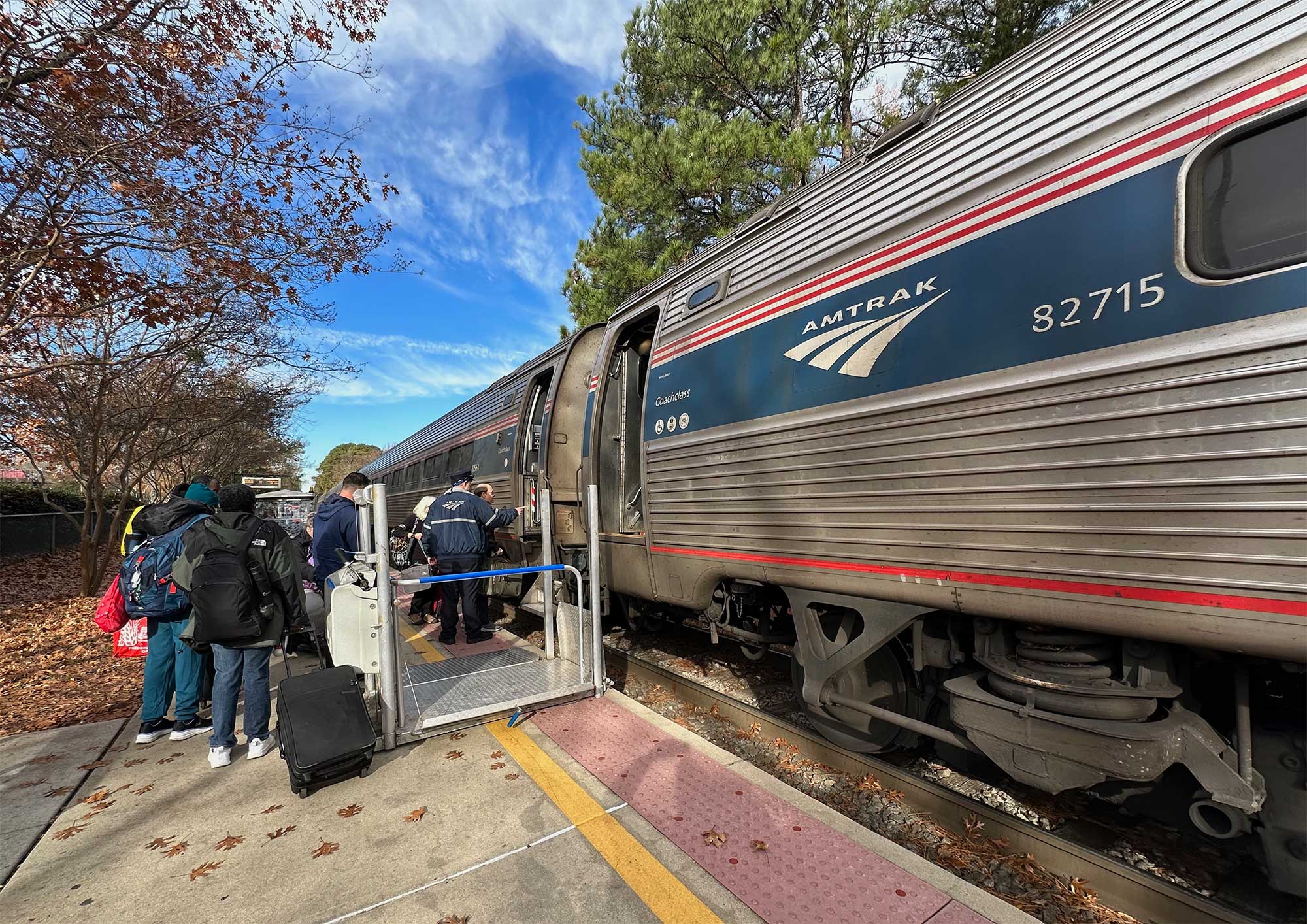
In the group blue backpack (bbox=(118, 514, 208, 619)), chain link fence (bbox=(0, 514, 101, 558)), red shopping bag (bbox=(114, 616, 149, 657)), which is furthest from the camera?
chain link fence (bbox=(0, 514, 101, 558))

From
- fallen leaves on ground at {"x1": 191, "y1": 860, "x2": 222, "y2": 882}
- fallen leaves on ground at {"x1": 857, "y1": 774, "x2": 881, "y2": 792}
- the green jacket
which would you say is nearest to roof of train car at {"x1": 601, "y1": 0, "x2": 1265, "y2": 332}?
fallen leaves on ground at {"x1": 857, "y1": 774, "x2": 881, "y2": 792}

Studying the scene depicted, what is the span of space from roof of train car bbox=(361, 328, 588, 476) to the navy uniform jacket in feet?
7.62

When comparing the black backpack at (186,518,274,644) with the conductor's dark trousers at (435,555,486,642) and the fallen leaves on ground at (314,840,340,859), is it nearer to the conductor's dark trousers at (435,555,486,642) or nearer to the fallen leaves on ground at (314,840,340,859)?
the fallen leaves on ground at (314,840,340,859)

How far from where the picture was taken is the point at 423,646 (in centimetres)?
637

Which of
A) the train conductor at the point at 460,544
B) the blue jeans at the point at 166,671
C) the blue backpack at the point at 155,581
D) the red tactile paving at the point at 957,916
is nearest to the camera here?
the red tactile paving at the point at 957,916

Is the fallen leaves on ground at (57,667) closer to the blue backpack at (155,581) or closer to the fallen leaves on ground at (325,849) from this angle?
the blue backpack at (155,581)

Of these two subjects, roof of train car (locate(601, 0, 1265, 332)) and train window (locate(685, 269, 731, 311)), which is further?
train window (locate(685, 269, 731, 311))

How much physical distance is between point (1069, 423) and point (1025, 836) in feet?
6.28

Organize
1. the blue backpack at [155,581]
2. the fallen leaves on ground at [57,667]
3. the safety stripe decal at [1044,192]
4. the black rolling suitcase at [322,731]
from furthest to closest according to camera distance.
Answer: the fallen leaves on ground at [57,667] < the blue backpack at [155,581] < the black rolling suitcase at [322,731] < the safety stripe decal at [1044,192]

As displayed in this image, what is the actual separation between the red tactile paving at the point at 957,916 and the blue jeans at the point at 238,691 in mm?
3915

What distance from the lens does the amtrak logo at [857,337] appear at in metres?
2.78

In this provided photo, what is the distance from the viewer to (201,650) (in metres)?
3.99

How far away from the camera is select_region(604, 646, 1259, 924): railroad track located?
2.12m

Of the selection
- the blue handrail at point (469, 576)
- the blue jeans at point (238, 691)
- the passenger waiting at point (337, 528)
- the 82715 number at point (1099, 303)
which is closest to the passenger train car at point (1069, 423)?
the 82715 number at point (1099, 303)
